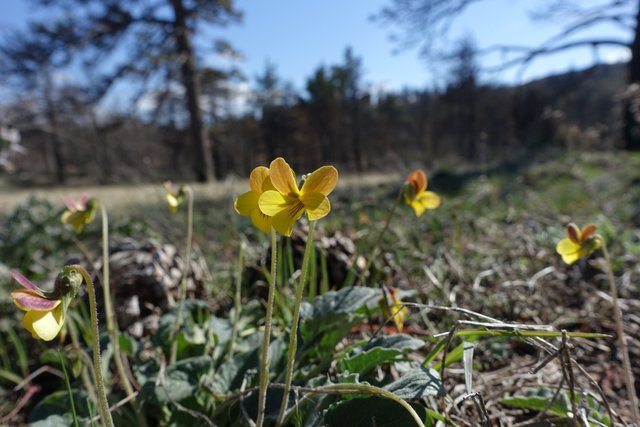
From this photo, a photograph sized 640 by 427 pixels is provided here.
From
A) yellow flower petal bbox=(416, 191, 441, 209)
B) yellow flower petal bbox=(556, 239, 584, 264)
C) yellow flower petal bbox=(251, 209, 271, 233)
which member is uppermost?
yellow flower petal bbox=(251, 209, 271, 233)

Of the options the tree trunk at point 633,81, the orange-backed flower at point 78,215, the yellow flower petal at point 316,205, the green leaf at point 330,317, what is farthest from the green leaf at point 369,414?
the tree trunk at point 633,81

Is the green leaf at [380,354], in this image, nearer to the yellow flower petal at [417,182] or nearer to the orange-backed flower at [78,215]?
the yellow flower petal at [417,182]

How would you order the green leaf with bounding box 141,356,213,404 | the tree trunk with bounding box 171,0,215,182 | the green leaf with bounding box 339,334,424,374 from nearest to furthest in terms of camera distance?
1. the green leaf with bounding box 339,334,424,374
2. the green leaf with bounding box 141,356,213,404
3. the tree trunk with bounding box 171,0,215,182

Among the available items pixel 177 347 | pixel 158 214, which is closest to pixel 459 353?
pixel 177 347

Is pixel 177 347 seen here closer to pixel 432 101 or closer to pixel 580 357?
pixel 580 357

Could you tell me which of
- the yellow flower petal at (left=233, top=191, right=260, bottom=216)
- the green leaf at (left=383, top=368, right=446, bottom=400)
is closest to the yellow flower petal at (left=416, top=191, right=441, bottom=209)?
the green leaf at (left=383, top=368, right=446, bottom=400)

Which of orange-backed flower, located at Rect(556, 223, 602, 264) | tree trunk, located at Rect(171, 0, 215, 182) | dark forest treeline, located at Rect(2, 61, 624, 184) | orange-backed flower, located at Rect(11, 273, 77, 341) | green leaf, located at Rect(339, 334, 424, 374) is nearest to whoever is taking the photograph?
orange-backed flower, located at Rect(11, 273, 77, 341)

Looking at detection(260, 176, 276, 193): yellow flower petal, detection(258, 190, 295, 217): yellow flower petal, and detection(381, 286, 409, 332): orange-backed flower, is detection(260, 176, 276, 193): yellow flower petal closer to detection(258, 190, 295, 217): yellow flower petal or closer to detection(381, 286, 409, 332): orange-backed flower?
detection(258, 190, 295, 217): yellow flower petal

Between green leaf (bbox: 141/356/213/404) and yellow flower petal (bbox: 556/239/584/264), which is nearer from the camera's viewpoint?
green leaf (bbox: 141/356/213/404)
